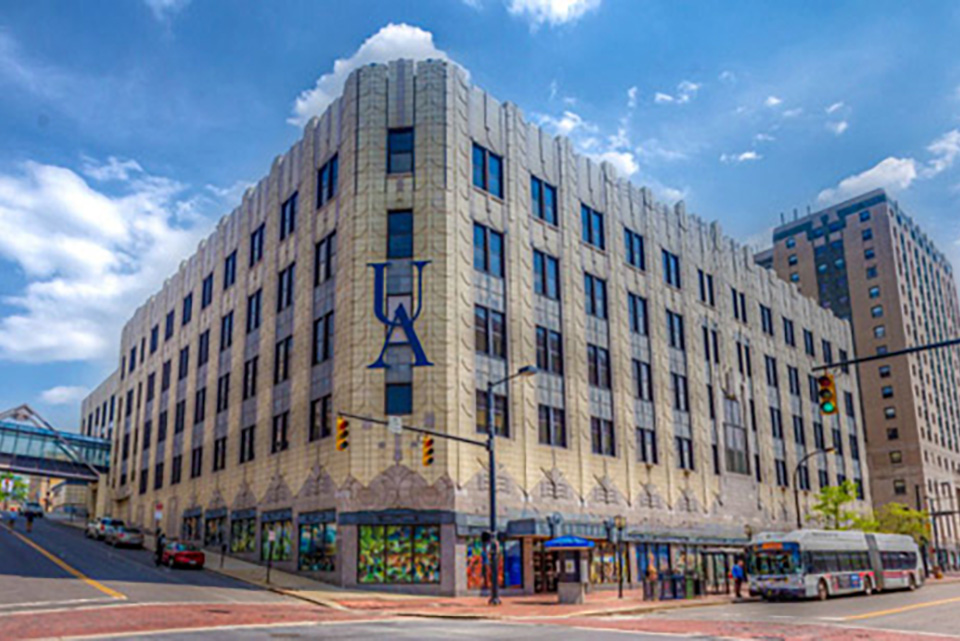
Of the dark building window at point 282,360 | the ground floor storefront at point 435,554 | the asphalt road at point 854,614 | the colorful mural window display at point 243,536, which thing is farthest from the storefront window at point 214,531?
the asphalt road at point 854,614

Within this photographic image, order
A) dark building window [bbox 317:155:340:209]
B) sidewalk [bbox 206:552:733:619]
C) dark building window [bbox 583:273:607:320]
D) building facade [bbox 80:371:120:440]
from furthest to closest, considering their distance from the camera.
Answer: building facade [bbox 80:371:120:440] → dark building window [bbox 583:273:607:320] → dark building window [bbox 317:155:340:209] → sidewalk [bbox 206:552:733:619]

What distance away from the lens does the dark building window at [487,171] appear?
153ft

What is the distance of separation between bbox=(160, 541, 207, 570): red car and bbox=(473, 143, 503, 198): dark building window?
24957mm

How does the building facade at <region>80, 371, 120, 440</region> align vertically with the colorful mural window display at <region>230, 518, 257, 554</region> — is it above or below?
above

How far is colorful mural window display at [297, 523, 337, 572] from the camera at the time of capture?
41.2 meters

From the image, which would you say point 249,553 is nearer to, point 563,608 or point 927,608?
point 563,608

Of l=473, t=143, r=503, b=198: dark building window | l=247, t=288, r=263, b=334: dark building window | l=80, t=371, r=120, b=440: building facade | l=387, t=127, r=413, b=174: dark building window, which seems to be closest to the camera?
l=387, t=127, r=413, b=174: dark building window

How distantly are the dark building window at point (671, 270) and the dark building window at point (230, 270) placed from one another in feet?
101

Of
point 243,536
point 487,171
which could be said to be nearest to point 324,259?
point 487,171

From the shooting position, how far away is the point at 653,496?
5219 cm

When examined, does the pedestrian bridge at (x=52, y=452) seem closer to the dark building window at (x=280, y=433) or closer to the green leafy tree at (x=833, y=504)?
the dark building window at (x=280, y=433)

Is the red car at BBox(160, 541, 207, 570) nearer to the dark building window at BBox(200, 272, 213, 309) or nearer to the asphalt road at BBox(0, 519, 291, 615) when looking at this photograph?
the asphalt road at BBox(0, 519, 291, 615)

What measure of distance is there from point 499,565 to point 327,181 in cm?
2379

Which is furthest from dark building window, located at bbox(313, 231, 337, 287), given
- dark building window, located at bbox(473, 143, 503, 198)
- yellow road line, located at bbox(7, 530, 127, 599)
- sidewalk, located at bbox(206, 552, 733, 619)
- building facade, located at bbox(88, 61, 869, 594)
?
yellow road line, located at bbox(7, 530, 127, 599)
